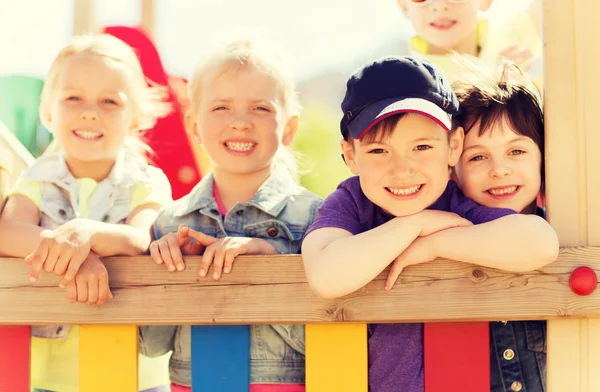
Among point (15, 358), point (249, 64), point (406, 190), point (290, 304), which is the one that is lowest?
point (15, 358)

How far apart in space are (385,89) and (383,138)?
0.09 metres

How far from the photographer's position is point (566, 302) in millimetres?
1400

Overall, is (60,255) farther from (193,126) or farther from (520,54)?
(520,54)

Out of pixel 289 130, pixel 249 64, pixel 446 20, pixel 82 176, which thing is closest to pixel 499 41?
pixel 446 20

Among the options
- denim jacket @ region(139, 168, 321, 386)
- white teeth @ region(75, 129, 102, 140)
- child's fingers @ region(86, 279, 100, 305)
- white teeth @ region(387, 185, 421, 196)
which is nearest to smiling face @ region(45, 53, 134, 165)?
white teeth @ region(75, 129, 102, 140)

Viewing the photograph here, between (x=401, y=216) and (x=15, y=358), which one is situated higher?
(x=401, y=216)

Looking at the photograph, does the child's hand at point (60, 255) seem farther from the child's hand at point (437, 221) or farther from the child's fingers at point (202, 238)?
the child's hand at point (437, 221)

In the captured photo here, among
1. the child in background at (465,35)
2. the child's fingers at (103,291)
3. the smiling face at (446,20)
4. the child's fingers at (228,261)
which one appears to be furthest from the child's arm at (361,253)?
the smiling face at (446,20)

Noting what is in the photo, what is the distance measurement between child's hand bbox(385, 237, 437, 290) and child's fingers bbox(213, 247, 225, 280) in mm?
304

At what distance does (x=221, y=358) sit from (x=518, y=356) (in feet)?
1.91

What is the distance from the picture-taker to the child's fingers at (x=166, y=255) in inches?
57.9

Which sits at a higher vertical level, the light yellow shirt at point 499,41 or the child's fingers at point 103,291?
the light yellow shirt at point 499,41

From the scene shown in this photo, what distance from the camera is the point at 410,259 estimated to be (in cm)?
140

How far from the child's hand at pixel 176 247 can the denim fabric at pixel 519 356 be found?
23.9 inches
